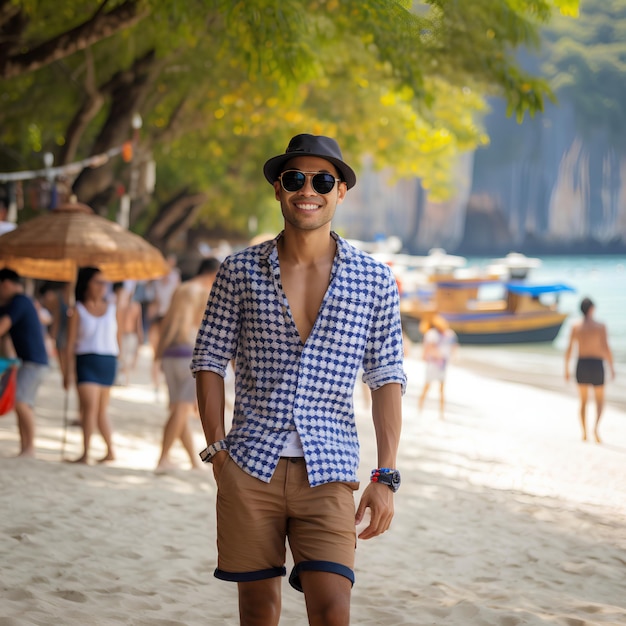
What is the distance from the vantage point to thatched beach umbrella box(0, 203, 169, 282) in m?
8.80

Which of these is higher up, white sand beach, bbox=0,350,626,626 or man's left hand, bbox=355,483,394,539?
man's left hand, bbox=355,483,394,539

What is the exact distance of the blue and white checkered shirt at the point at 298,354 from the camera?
120 inches

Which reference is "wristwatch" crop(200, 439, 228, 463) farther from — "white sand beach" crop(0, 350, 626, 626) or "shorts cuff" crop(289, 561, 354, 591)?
"white sand beach" crop(0, 350, 626, 626)

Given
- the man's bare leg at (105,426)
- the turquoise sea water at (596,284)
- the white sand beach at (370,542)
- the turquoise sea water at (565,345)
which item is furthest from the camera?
the turquoise sea water at (596,284)

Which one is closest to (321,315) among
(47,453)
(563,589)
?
(563,589)

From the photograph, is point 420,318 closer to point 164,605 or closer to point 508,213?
point 164,605

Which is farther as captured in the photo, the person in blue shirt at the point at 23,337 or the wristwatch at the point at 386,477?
the person in blue shirt at the point at 23,337

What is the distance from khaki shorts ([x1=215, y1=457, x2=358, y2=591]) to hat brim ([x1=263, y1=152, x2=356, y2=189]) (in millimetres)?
914

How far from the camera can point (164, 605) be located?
15.4 ft

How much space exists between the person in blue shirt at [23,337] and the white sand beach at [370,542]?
1.76 feet

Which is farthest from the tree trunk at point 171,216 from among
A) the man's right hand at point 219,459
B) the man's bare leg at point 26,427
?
the man's right hand at point 219,459

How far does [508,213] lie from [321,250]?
359 feet

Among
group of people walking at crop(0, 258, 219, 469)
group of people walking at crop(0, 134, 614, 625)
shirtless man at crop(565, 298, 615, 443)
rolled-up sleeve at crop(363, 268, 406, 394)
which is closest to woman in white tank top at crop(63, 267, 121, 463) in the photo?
group of people walking at crop(0, 258, 219, 469)

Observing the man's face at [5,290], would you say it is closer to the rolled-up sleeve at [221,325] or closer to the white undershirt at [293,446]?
the rolled-up sleeve at [221,325]
